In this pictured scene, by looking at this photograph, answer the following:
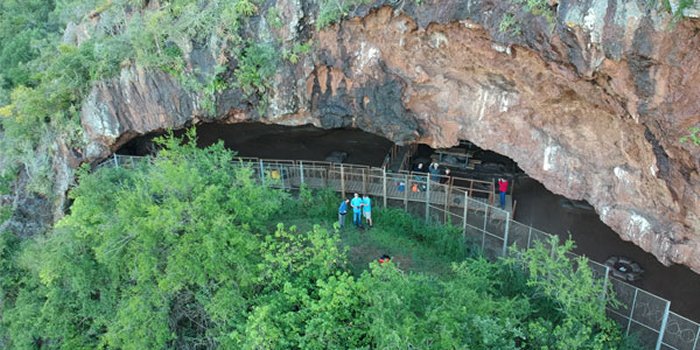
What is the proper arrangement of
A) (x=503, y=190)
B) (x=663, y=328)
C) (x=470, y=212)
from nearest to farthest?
(x=663, y=328) → (x=470, y=212) → (x=503, y=190)

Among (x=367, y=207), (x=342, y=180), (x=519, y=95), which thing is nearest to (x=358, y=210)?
(x=367, y=207)

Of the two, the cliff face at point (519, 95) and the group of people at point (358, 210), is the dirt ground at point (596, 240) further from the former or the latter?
the group of people at point (358, 210)

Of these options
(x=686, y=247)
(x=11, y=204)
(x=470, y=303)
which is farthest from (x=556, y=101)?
(x=11, y=204)

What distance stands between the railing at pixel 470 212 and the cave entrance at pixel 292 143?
3.65 ft

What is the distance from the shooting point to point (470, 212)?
17562 mm

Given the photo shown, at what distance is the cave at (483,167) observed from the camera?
15.5m

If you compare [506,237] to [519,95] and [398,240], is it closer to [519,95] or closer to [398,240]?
[398,240]

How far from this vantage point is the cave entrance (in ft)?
73.4

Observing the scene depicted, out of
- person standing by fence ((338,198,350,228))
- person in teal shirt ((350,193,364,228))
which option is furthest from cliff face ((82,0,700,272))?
person standing by fence ((338,198,350,228))

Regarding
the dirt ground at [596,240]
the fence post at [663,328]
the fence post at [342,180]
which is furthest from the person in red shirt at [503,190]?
the fence post at [663,328]

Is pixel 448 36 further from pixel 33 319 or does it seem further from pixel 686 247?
pixel 33 319

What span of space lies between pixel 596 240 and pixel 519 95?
5668mm

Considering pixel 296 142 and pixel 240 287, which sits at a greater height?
pixel 296 142

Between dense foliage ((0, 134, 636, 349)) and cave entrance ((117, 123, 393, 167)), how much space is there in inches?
215
